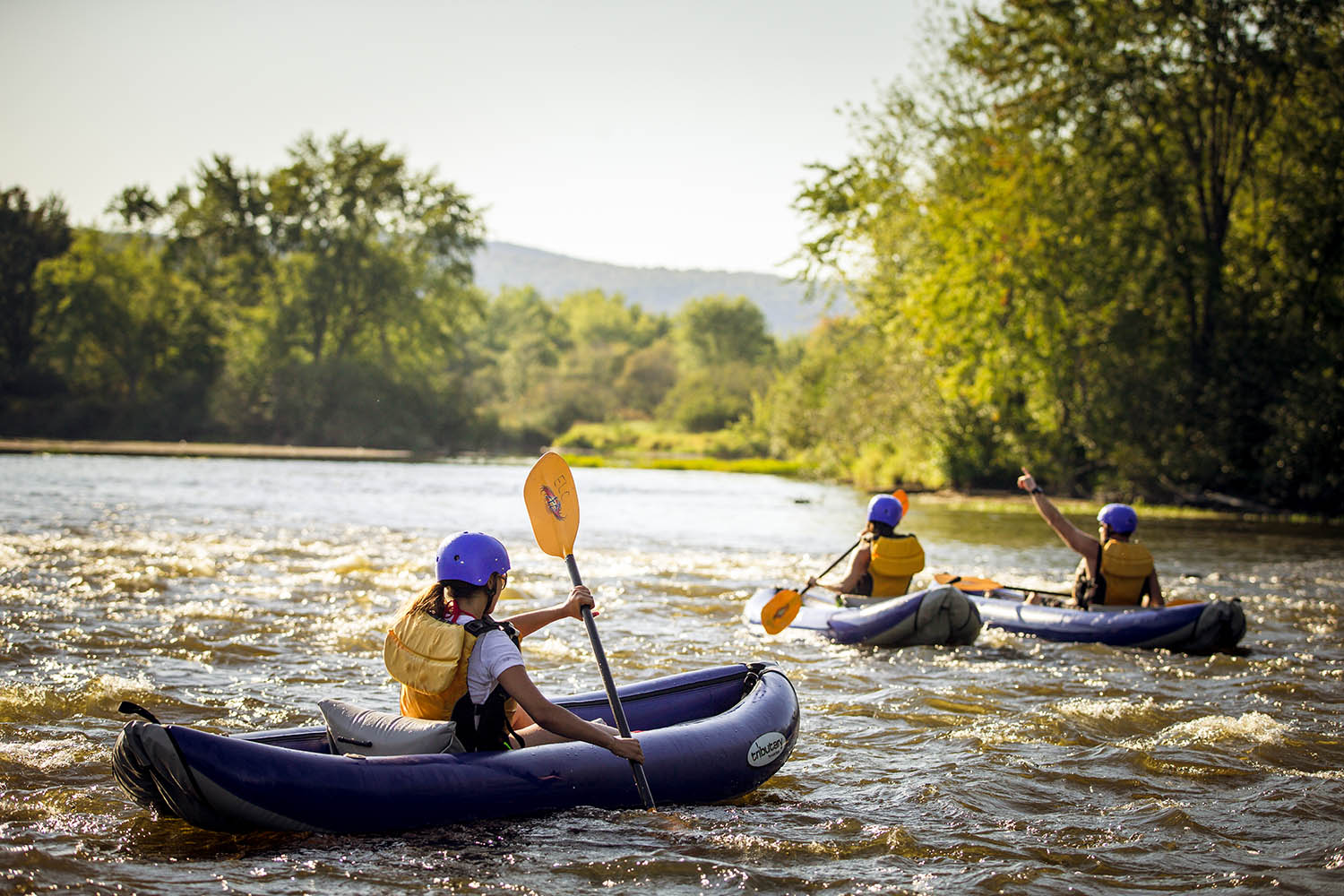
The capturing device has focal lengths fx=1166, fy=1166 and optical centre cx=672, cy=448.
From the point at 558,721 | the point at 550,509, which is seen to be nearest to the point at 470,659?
the point at 558,721

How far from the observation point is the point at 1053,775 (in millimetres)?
5070

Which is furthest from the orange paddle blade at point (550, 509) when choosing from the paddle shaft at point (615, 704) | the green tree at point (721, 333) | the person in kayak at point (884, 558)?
the green tree at point (721, 333)

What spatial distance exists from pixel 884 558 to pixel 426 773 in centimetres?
502

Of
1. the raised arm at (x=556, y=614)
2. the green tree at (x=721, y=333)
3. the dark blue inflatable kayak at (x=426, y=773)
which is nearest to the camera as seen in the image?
the dark blue inflatable kayak at (x=426, y=773)

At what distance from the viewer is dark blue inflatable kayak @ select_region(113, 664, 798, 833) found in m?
3.83

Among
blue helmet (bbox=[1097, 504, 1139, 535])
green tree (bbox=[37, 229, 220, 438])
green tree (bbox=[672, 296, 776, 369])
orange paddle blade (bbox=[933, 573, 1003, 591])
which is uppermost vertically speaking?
green tree (bbox=[672, 296, 776, 369])

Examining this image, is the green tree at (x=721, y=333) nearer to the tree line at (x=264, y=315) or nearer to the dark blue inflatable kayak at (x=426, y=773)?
the tree line at (x=264, y=315)

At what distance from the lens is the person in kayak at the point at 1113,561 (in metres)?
7.92

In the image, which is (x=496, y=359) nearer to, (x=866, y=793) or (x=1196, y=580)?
(x=1196, y=580)

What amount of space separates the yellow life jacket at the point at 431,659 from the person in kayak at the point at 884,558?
4.78m

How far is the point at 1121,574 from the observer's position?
8047 mm

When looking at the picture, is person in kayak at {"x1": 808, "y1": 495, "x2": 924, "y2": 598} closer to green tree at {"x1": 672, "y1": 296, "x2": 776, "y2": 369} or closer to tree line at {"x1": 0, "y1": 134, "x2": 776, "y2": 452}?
tree line at {"x1": 0, "y1": 134, "x2": 776, "y2": 452}

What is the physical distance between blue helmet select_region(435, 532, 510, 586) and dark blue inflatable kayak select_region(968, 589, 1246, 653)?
5.19 m

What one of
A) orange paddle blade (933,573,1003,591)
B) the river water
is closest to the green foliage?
the river water
